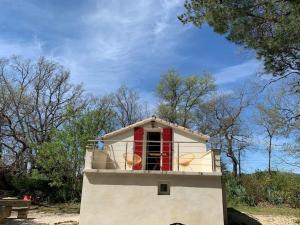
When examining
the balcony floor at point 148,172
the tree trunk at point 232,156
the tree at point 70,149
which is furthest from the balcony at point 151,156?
the tree trunk at point 232,156

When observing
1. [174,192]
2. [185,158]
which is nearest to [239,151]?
[185,158]

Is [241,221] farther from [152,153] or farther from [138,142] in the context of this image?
[138,142]

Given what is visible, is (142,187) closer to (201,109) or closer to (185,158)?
(185,158)

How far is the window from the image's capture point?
14098 mm

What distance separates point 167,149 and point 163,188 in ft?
9.60

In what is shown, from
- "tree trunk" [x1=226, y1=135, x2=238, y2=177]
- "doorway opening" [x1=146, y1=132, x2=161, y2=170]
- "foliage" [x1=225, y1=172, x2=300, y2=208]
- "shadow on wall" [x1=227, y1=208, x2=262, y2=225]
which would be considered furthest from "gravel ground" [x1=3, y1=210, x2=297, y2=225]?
"tree trunk" [x1=226, y1=135, x2=238, y2=177]

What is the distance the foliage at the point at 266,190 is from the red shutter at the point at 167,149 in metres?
13.1

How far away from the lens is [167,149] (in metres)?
16.8

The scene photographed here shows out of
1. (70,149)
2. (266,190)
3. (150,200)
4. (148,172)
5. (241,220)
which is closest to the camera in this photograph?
(150,200)

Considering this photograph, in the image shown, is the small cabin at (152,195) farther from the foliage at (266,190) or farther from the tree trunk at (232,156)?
the tree trunk at (232,156)

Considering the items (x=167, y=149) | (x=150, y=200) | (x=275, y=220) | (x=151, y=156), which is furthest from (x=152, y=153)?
(x=275, y=220)

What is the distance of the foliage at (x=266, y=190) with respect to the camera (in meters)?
26.6

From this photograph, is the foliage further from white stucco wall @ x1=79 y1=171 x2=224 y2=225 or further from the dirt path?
white stucco wall @ x1=79 y1=171 x2=224 y2=225

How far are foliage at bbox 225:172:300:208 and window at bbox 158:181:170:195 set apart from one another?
15.0m
